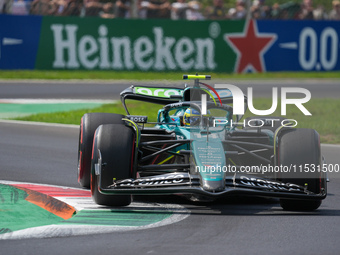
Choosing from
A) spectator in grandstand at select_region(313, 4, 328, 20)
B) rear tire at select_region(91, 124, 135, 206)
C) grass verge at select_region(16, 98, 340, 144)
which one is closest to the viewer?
rear tire at select_region(91, 124, 135, 206)

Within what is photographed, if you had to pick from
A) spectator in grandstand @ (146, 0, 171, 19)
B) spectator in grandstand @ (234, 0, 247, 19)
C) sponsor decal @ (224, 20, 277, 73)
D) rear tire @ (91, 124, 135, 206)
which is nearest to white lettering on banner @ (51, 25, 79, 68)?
spectator in grandstand @ (146, 0, 171, 19)

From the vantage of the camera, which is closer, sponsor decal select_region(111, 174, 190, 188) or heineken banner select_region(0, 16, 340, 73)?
sponsor decal select_region(111, 174, 190, 188)

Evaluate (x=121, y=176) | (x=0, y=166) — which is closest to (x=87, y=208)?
(x=121, y=176)

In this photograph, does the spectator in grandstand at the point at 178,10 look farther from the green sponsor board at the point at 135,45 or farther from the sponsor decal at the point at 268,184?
the sponsor decal at the point at 268,184

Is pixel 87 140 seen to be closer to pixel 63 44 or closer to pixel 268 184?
pixel 268 184

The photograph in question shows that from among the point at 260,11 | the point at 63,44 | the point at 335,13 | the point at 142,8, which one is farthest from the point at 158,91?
the point at 335,13

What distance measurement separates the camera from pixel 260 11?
23.0 metres

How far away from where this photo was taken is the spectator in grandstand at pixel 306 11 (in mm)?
23344

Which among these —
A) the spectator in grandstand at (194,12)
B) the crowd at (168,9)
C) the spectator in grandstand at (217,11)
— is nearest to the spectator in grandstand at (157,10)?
the crowd at (168,9)

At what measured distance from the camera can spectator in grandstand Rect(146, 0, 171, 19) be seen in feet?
72.0

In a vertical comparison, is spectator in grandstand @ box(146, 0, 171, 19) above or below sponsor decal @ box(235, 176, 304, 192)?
above

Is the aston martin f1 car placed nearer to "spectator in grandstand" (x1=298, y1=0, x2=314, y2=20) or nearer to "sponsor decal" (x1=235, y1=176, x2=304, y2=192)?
"sponsor decal" (x1=235, y1=176, x2=304, y2=192)

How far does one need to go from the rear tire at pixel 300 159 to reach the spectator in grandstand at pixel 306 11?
16650mm

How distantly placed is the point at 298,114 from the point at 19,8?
349 inches
